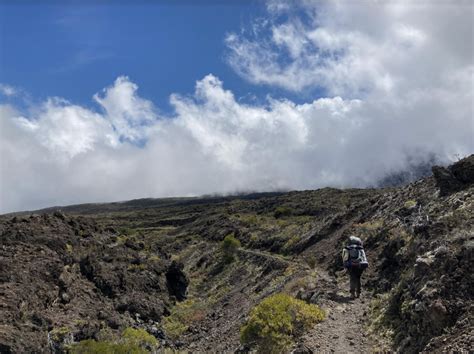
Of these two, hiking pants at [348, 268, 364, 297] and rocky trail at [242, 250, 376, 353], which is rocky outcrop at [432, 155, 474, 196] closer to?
rocky trail at [242, 250, 376, 353]

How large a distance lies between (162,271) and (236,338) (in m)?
21.3

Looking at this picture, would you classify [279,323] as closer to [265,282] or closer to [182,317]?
[265,282]

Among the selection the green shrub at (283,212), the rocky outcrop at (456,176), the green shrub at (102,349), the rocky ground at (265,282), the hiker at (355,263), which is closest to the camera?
the rocky ground at (265,282)

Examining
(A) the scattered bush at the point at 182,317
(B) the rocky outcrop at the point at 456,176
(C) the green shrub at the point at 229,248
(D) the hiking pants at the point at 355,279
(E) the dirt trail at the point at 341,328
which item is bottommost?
(A) the scattered bush at the point at 182,317

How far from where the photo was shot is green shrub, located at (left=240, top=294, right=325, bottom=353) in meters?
14.1

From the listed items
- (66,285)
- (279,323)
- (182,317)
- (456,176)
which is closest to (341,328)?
(279,323)

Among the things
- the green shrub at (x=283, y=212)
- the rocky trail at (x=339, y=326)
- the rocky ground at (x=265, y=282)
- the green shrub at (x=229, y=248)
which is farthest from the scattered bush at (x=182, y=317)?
the green shrub at (x=283, y=212)

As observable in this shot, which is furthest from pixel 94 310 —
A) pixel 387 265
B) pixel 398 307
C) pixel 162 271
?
pixel 398 307

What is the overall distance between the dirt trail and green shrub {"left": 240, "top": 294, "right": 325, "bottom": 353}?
1.45 ft

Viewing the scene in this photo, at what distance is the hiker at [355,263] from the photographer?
55.6 feet

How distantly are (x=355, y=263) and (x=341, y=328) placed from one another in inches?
138

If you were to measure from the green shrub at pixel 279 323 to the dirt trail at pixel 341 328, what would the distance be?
17.4 inches

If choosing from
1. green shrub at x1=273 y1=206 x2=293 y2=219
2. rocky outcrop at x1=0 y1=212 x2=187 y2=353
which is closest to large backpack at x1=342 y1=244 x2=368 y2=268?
rocky outcrop at x1=0 y1=212 x2=187 y2=353

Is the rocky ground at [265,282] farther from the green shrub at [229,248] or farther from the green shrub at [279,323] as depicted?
the green shrub at [229,248]
